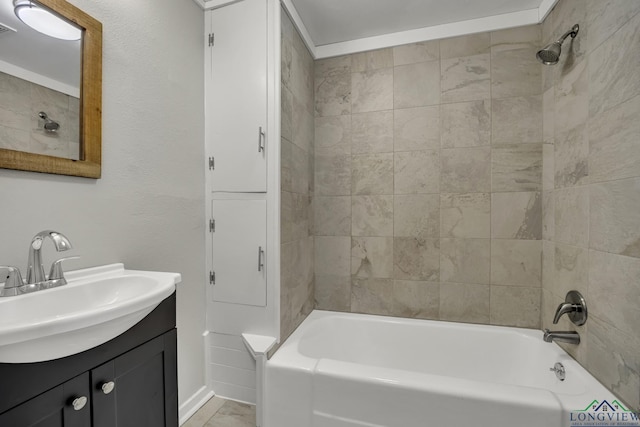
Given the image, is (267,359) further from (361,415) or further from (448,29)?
(448,29)

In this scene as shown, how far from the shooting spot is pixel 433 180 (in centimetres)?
207

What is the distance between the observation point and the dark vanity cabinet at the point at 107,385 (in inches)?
27.6

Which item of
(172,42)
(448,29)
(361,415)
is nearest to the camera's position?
(361,415)

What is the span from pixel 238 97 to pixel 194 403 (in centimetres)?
179

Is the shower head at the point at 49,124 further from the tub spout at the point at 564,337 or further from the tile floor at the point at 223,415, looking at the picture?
the tub spout at the point at 564,337

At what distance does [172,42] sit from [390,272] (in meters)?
1.95

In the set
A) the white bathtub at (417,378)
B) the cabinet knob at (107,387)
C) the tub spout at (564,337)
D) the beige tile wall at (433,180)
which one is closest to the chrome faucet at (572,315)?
the tub spout at (564,337)

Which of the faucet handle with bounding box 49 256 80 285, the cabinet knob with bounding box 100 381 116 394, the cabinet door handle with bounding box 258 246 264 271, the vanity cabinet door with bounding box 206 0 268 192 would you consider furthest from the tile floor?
the vanity cabinet door with bounding box 206 0 268 192

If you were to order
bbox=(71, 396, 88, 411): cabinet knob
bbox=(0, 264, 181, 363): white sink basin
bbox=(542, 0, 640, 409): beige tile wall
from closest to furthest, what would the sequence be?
bbox=(0, 264, 181, 363): white sink basin < bbox=(71, 396, 88, 411): cabinet knob < bbox=(542, 0, 640, 409): beige tile wall

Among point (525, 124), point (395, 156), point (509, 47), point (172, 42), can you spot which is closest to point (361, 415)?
point (395, 156)

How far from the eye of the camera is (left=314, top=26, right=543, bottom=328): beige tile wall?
6.33 feet

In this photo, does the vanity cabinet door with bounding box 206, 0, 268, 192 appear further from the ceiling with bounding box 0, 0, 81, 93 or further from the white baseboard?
the white baseboard

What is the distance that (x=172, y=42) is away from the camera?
5.20ft

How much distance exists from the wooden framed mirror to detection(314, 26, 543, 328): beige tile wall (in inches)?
55.4
